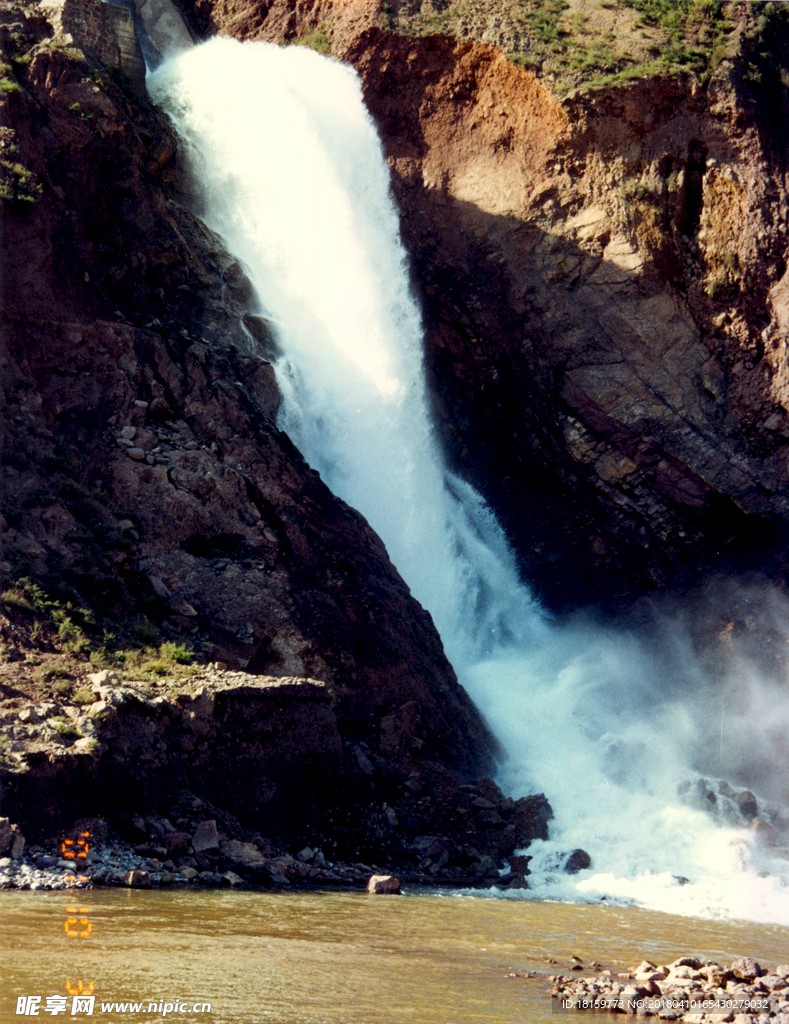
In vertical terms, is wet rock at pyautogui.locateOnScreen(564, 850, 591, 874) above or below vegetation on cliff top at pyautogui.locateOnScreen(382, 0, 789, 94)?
below

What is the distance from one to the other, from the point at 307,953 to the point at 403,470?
16.4 metres

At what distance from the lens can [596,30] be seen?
2958 cm

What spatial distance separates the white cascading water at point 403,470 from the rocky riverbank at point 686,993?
907 centimetres

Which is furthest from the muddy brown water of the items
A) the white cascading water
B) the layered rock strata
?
the white cascading water

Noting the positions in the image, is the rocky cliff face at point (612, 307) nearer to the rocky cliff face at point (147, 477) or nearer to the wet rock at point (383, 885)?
the rocky cliff face at point (147, 477)

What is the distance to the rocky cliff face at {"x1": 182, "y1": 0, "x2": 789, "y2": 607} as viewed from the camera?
1061 inches

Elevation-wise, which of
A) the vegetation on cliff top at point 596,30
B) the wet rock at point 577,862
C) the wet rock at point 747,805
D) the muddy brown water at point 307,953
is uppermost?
the vegetation on cliff top at point 596,30

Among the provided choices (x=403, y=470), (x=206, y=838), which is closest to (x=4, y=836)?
(x=206, y=838)

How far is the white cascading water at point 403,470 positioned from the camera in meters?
21.7

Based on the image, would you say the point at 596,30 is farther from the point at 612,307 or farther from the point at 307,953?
the point at 307,953

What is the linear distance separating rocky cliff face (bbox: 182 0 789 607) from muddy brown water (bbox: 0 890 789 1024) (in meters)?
14.3

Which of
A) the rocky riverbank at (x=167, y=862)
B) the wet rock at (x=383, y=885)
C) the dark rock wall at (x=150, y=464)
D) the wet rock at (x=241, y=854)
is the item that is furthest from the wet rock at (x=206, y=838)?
the dark rock wall at (x=150, y=464)

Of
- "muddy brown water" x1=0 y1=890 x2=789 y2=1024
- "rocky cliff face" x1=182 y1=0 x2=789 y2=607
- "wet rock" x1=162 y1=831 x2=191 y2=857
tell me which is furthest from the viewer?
"rocky cliff face" x1=182 y1=0 x2=789 y2=607

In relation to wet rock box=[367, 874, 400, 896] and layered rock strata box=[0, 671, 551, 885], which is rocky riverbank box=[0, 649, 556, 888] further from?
wet rock box=[367, 874, 400, 896]
